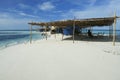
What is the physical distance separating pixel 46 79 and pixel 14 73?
1.37 meters

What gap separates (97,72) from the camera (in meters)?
4.85

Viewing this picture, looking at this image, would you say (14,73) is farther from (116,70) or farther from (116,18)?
(116,18)

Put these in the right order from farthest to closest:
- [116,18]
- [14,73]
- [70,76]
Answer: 1. [116,18]
2. [14,73]
3. [70,76]

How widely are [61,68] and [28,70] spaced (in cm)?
131

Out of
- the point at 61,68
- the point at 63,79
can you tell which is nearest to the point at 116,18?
the point at 61,68

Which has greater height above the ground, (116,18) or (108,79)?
(116,18)

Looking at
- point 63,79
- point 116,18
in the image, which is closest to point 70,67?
point 63,79

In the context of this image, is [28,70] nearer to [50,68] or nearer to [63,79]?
[50,68]

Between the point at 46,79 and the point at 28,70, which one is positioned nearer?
the point at 46,79

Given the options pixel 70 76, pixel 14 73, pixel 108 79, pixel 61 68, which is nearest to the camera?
pixel 108 79

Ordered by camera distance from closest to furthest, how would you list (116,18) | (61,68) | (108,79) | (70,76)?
(108,79) < (70,76) < (61,68) < (116,18)

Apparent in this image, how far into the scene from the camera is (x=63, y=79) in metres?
4.36

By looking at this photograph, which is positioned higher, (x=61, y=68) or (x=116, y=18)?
(x=116, y=18)

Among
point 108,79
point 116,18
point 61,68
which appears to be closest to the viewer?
point 108,79
